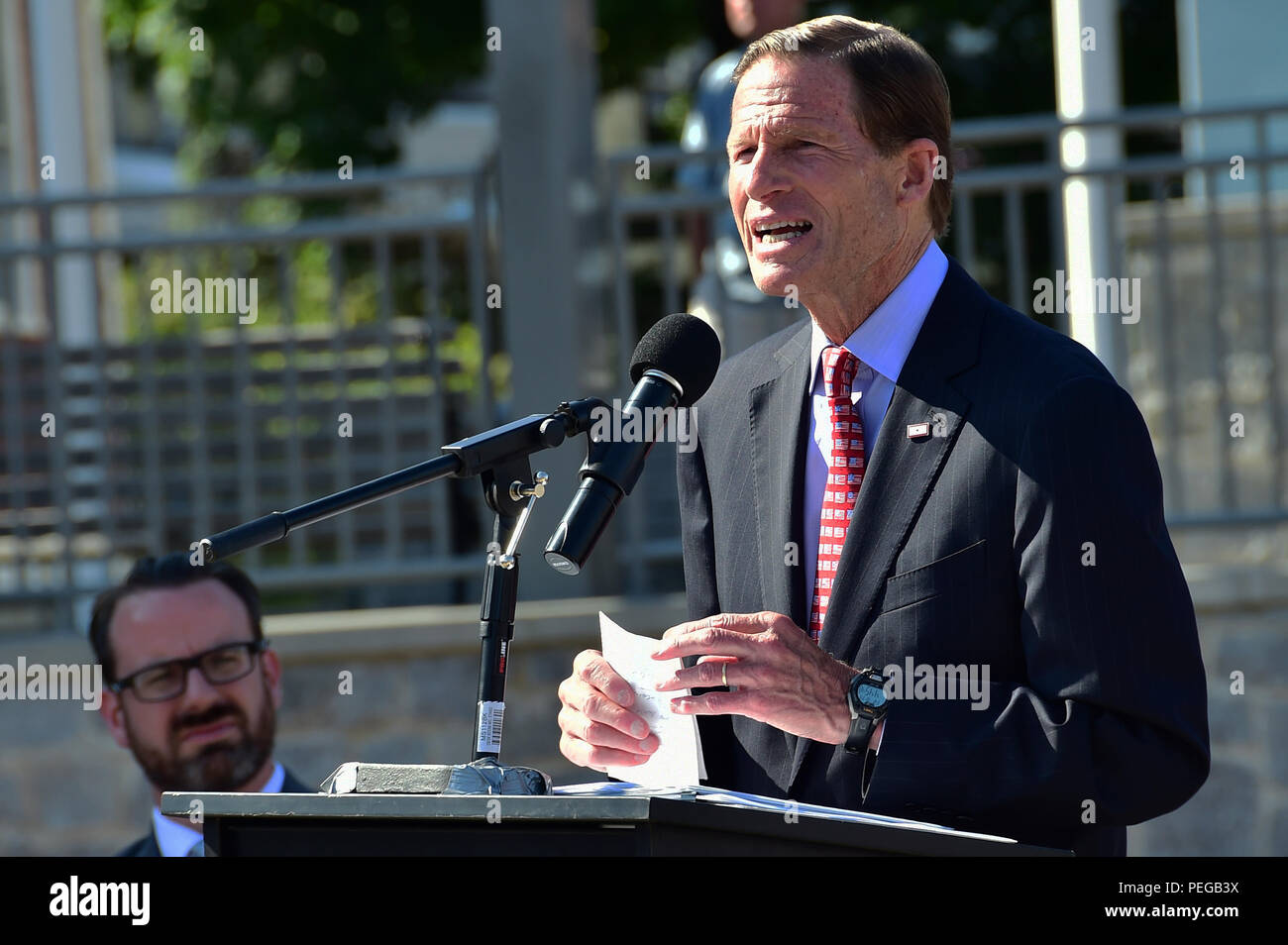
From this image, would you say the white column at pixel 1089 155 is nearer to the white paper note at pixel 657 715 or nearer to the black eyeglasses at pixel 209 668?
the black eyeglasses at pixel 209 668

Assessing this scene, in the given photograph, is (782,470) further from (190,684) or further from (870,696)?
(190,684)

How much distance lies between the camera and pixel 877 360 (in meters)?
2.73

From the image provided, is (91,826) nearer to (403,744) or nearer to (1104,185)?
(403,744)

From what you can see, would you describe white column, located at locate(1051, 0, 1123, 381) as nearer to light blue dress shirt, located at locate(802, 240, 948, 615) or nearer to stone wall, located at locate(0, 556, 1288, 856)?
stone wall, located at locate(0, 556, 1288, 856)

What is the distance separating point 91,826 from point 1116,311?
4.09 m

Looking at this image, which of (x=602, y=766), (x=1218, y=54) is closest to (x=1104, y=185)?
(x=1218, y=54)

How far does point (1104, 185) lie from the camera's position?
5941 millimetres

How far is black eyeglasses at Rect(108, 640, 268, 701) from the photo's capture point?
426cm

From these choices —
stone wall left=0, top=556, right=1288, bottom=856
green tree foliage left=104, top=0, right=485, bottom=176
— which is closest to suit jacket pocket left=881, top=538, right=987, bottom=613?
stone wall left=0, top=556, right=1288, bottom=856

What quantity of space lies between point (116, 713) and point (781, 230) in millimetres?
2531

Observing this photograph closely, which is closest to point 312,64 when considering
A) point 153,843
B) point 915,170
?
point 153,843

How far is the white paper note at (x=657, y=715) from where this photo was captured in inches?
91.4
